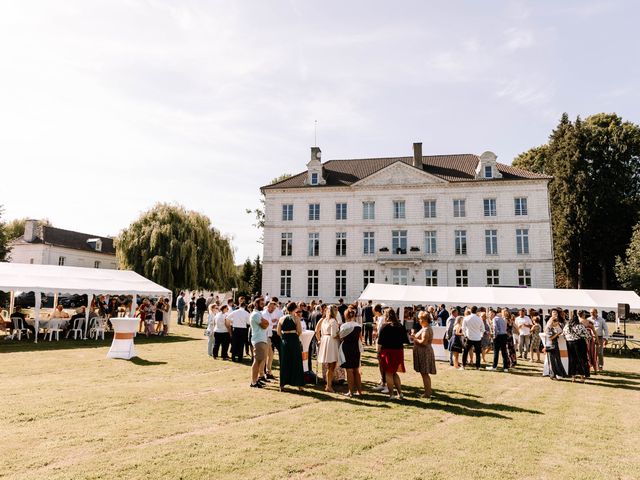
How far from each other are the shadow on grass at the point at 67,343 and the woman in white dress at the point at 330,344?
10.6 metres

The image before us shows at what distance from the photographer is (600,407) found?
840cm

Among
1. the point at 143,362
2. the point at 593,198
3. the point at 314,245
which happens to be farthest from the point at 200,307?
the point at 593,198

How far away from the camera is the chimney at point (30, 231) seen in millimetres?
→ 51656

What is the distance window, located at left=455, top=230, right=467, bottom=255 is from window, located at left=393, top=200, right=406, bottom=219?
4748mm

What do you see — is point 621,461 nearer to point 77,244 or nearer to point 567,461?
point 567,461

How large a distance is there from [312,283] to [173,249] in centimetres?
1181

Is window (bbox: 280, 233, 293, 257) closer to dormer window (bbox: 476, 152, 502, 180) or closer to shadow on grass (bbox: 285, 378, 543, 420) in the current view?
dormer window (bbox: 476, 152, 502, 180)

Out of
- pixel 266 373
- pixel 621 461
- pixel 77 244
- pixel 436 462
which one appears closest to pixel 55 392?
pixel 266 373

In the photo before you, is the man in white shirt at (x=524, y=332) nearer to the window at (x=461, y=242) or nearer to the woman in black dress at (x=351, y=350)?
the woman in black dress at (x=351, y=350)

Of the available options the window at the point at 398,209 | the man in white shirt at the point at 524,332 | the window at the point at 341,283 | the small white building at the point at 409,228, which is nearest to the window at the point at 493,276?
the small white building at the point at 409,228

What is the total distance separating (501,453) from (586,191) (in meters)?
42.5

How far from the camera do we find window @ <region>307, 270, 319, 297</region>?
1467 inches

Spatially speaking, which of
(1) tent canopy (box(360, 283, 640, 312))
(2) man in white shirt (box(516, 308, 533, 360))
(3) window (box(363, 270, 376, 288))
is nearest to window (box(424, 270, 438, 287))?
(3) window (box(363, 270, 376, 288))

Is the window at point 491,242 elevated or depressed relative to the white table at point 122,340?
elevated
